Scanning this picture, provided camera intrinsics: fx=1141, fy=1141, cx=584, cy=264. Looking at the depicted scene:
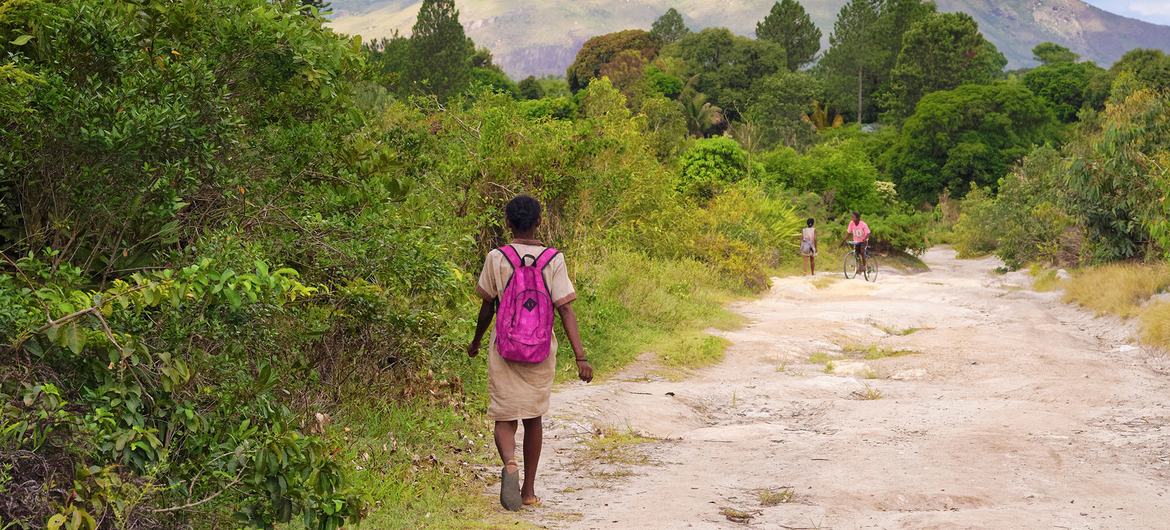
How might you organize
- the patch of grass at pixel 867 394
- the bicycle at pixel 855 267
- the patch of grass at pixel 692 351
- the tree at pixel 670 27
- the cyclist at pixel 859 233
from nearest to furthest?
the patch of grass at pixel 867 394, the patch of grass at pixel 692 351, the cyclist at pixel 859 233, the bicycle at pixel 855 267, the tree at pixel 670 27

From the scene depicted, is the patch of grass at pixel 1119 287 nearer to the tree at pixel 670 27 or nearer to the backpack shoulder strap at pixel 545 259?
the backpack shoulder strap at pixel 545 259

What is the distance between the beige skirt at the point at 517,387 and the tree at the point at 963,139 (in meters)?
57.2

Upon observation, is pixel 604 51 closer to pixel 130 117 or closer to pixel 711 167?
pixel 711 167

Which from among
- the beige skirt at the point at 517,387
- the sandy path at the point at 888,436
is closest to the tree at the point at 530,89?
the sandy path at the point at 888,436

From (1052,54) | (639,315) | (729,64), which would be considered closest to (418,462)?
(639,315)

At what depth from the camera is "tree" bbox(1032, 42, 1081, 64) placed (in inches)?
3861

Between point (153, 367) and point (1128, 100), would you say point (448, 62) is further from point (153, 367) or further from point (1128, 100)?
point (153, 367)

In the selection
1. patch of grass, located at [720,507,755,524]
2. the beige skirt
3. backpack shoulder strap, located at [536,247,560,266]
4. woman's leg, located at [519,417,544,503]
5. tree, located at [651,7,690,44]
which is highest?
tree, located at [651,7,690,44]

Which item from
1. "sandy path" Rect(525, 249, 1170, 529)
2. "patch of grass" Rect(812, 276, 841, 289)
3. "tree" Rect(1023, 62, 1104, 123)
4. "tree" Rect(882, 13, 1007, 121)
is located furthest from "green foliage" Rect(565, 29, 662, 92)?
"sandy path" Rect(525, 249, 1170, 529)

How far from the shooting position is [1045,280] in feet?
74.6

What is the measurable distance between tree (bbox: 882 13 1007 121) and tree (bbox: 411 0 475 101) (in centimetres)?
2926

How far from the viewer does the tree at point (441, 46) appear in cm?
6184

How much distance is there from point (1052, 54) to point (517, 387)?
104 m

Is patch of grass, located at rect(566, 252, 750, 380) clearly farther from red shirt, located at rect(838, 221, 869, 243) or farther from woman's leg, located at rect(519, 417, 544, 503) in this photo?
red shirt, located at rect(838, 221, 869, 243)
